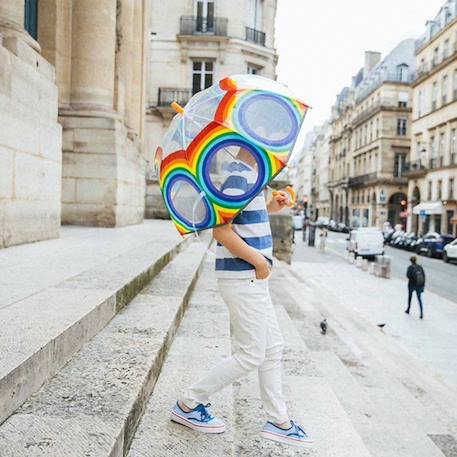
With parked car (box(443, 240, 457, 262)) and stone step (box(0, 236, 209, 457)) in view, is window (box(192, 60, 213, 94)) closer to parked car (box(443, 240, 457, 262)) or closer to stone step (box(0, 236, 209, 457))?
parked car (box(443, 240, 457, 262))

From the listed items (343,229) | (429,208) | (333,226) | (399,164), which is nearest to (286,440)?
(429,208)

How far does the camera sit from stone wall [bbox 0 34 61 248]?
5.66 meters

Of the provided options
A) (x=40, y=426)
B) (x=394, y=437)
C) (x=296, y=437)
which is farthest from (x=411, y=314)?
(x=40, y=426)

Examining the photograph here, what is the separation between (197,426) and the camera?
8.30ft

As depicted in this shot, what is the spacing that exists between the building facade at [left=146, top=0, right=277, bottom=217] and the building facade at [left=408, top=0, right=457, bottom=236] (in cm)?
1954

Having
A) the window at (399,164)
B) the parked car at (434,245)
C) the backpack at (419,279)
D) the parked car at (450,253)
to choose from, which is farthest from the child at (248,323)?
the window at (399,164)

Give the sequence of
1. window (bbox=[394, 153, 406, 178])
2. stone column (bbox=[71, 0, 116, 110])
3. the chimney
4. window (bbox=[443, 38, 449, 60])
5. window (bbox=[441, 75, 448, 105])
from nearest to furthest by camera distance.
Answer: stone column (bbox=[71, 0, 116, 110]) < window (bbox=[441, 75, 448, 105]) < window (bbox=[443, 38, 449, 60]) < window (bbox=[394, 153, 406, 178]) < the chimney

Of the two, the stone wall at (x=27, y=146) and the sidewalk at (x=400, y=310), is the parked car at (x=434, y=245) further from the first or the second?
the stone wall at (x=27, y=146)

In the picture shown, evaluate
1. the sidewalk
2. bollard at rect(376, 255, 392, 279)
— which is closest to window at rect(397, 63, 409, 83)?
the sidewalk

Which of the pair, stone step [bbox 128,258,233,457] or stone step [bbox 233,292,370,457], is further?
stone step [bbox 233,292,370,457]

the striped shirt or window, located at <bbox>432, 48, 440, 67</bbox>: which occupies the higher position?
window, located at <bbox>432, 48, 440, 67</bbox>

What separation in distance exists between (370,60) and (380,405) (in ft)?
247

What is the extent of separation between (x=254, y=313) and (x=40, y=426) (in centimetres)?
106

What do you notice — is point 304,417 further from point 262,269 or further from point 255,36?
point 255,36
